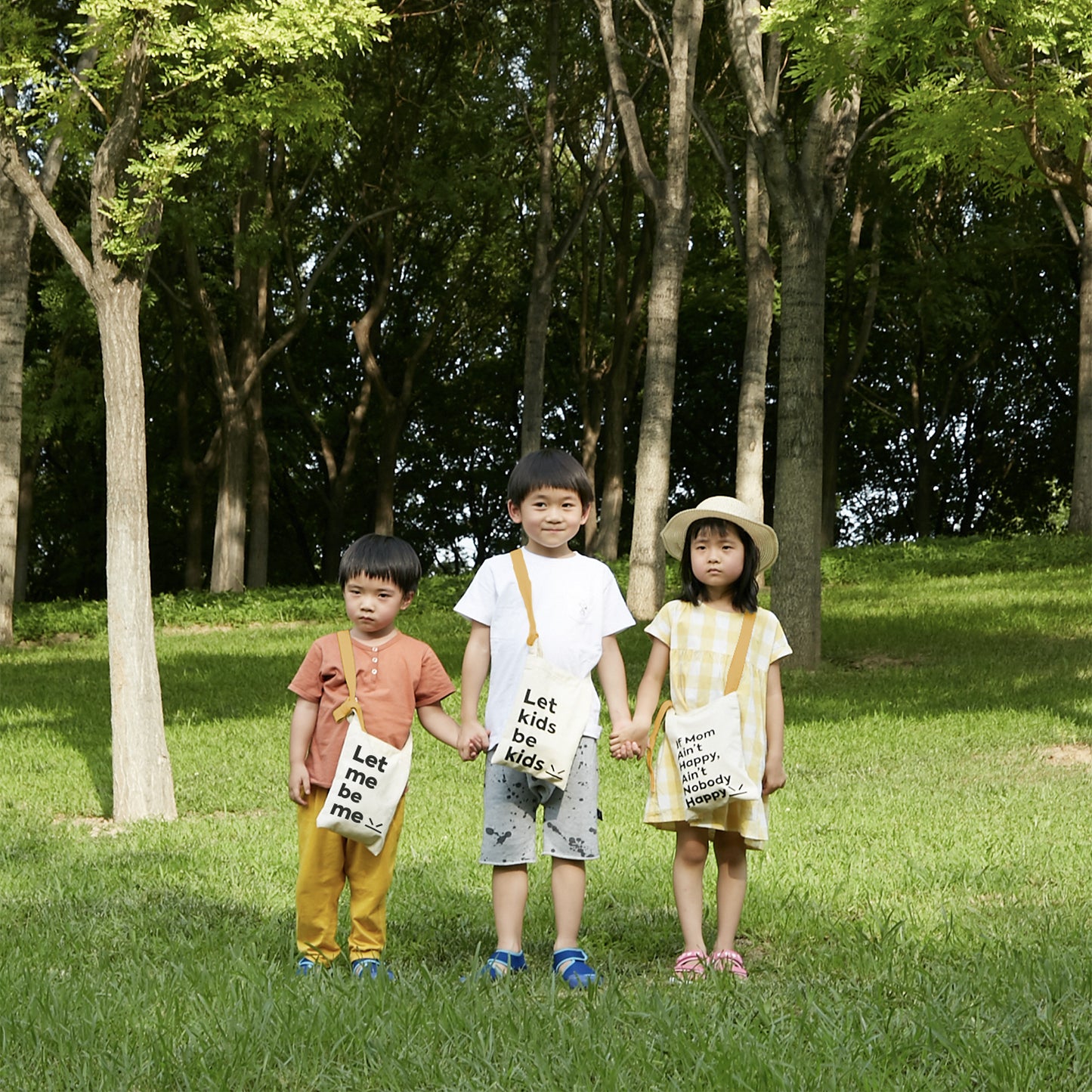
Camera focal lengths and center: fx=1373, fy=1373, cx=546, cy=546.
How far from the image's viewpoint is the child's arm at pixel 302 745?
453cm

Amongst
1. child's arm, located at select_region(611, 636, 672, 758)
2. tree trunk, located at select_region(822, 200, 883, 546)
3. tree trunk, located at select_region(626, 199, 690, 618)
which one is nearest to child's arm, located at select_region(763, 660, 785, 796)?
child's arm, located at select_region(611, 636, 672, 758)

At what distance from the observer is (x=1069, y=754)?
962 centimetres

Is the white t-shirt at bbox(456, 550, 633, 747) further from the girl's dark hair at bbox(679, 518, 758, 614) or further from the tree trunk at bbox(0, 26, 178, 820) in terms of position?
the tree trunk at bbox(0, 26, 178, 820)

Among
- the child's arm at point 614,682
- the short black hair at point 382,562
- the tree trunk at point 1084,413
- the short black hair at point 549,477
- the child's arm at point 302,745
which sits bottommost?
the child's arm at point 302,745

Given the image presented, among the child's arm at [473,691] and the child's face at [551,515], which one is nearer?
the child's arm at [473,691]

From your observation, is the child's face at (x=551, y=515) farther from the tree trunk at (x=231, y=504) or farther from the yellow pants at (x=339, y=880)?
the tree trunk at (x=231, y=504)

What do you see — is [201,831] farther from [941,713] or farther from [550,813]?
[941,713]

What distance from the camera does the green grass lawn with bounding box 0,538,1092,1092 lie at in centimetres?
353

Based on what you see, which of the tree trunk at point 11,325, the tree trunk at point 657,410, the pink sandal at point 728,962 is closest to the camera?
the pink sandal at point 728,962

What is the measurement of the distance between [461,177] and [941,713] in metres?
15.4

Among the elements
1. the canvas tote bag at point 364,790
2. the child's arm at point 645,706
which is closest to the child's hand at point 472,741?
the canvas tote bag at point 364,790

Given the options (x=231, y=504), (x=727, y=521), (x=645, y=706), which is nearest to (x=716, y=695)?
(x=645, y=706)

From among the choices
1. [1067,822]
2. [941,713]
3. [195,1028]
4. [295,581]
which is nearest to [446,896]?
[195,1028]

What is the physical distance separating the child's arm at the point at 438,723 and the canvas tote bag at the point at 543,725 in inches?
7.5
